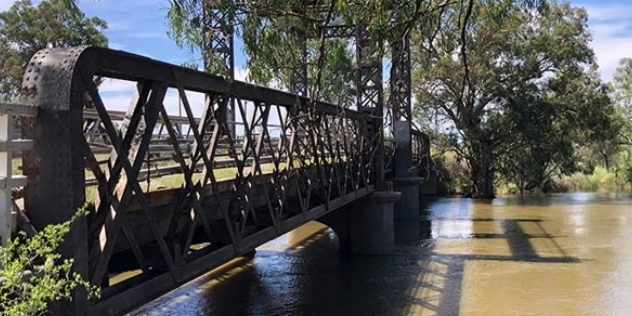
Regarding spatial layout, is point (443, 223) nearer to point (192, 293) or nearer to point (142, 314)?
point (192, 293)

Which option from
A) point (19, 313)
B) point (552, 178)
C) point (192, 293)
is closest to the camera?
point (19, 313)

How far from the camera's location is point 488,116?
36.5 metres

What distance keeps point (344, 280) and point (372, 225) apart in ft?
11.2

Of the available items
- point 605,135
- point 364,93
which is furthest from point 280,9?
point 605,135

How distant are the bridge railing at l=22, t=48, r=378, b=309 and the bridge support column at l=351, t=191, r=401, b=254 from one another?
664 cm

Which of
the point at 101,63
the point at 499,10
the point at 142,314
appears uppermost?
the point at 499,10

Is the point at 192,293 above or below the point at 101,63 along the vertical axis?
below

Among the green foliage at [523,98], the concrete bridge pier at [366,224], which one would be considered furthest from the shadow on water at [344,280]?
the green foliage at [523,98]

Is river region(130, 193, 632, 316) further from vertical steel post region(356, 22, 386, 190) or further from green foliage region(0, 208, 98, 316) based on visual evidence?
green foliage region(0, 208, 98, 316)

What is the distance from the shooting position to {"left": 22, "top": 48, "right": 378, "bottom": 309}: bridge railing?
14.7 ft

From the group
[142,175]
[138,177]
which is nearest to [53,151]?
[138,177]

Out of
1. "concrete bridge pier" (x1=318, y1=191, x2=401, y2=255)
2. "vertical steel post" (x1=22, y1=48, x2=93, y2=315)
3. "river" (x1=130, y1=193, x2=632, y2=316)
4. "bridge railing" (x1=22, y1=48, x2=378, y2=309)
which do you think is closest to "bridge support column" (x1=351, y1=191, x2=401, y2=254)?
"concrete bridge pier" (x1=318, y1=191, x2=401, y2=255)

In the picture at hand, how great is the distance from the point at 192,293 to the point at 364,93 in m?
9.61

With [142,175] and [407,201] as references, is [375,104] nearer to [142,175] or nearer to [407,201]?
[407,201]
